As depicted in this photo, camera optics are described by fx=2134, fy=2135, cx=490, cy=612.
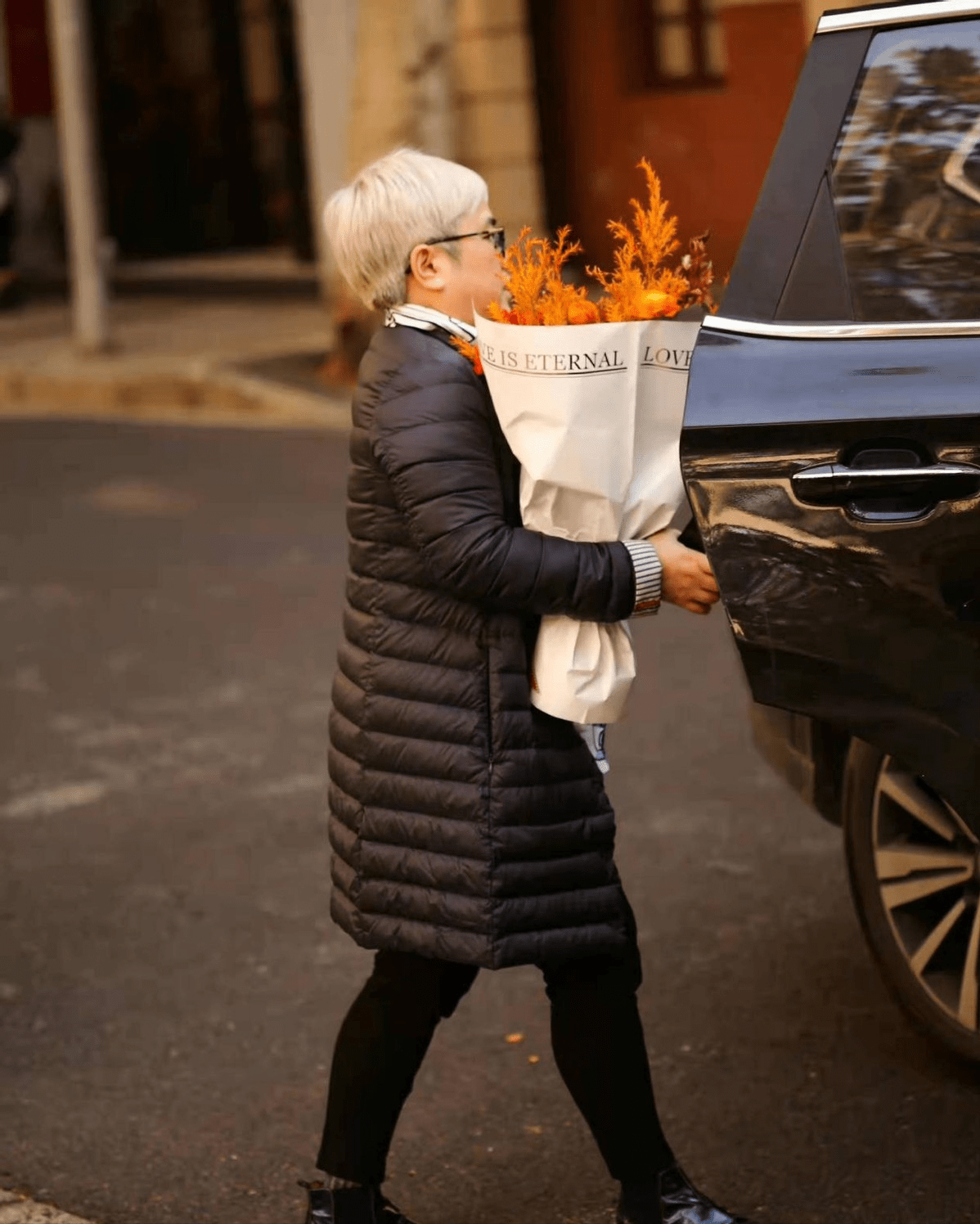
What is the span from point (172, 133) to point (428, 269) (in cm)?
1949

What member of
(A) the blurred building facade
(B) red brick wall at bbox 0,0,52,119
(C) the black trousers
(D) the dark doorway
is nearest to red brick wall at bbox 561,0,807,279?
(A) the blurred building facade

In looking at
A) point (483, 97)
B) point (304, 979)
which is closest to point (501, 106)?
point (483, 97)

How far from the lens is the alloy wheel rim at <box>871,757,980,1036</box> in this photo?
11.6ft

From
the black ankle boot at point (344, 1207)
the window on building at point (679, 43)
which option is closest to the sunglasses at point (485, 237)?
the black ankle boot at point (344, 1207)

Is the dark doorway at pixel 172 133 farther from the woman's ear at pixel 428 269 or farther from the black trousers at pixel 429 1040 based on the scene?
the black trousers at pixel 429 1040

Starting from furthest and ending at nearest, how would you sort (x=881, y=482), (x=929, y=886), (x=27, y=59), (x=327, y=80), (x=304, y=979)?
(x=27, y=59) → (x=327, y=80) → (x=304, y=979) → (x=929, y=886) → (x=881, y=482)

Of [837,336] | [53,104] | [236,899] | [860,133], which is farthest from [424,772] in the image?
[53,104]

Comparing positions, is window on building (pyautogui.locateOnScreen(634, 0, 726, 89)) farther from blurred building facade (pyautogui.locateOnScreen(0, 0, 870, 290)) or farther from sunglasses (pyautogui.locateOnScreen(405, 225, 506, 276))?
sunglasses (pyautogui.locateOnScreen(405, 225, 506, 276))

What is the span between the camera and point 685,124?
16031mm

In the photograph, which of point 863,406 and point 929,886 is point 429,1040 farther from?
point 863,406

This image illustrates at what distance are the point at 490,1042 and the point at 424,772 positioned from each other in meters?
1.22

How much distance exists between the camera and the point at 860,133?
3.10 m

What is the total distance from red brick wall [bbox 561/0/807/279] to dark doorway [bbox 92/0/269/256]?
17.4ft

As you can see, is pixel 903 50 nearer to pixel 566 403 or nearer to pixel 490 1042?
pixel 566 403
